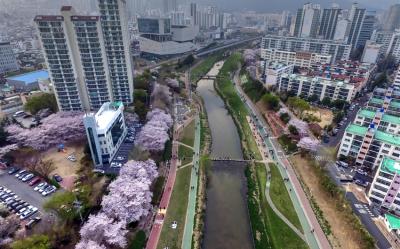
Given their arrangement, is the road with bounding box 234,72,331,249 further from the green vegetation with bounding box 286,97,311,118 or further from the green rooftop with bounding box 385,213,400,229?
the green vegetation with bounding box 286,97,311,118

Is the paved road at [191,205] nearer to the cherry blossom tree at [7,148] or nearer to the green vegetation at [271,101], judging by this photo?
the green vegetation at [271,101]

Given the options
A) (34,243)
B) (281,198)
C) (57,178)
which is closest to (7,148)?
(57,178)

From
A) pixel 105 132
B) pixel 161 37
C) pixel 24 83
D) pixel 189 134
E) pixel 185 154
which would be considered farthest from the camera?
pixel 161 37

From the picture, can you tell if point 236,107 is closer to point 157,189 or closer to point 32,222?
point 157,189

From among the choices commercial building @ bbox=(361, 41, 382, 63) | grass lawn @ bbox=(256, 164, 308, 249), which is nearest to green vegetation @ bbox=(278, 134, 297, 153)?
grass lawn @ bbox=(256, 164, 308, 249)

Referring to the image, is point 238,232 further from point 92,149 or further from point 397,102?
point 397,102

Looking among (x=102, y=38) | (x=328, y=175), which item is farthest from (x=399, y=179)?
(x=102, y=38)

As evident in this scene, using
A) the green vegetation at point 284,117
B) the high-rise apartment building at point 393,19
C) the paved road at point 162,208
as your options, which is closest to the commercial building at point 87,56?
the paved road at point 162,208
